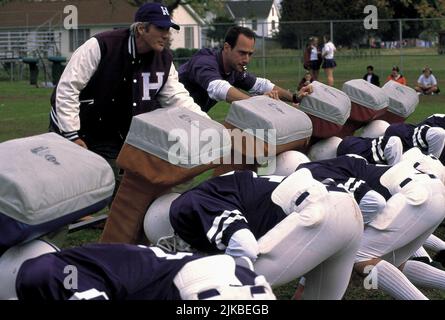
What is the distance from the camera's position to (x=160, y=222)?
379 cm

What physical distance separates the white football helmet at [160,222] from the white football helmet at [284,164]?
889 mm

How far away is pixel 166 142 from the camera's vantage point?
371cm

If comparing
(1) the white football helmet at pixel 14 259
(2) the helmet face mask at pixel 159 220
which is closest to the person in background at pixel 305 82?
(2) the helmet face mask at pixel 159 220

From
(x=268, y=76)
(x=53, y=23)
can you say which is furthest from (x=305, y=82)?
(x=53, y=23)

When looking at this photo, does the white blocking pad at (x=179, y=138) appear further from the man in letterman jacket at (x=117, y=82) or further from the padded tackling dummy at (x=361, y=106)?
the padded tackling dummy at (x=361, y=106)

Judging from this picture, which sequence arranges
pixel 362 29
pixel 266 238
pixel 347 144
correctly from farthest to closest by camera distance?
pixel 362 29 < pixel 347 144 < pixel 266 238

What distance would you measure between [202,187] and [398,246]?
1.22 metres

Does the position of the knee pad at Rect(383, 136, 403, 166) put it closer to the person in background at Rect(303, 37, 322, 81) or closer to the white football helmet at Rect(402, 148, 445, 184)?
the white football helmet at Rect(402, 148, 445, 184)

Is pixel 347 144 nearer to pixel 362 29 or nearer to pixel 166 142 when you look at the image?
pixel 166 142

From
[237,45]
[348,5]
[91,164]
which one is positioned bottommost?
[91,164]

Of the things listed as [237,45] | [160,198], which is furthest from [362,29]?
[160,198]

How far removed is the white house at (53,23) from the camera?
115 feet

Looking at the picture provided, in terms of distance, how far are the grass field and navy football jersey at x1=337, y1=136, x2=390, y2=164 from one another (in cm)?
122
